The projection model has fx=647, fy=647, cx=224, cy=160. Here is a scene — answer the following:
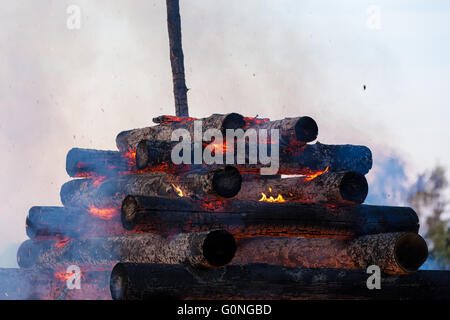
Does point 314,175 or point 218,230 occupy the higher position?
point 314,175

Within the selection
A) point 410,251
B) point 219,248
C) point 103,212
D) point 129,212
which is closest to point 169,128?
point 103,212

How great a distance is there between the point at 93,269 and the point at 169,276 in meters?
3.71

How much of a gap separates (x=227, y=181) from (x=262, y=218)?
0.87 m

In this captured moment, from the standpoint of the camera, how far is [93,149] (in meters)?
11.5

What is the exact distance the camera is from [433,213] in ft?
63.3

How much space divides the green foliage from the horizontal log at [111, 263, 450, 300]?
11.3 meters

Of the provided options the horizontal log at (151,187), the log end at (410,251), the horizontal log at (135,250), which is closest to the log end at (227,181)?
the horizontal log at (151,187)

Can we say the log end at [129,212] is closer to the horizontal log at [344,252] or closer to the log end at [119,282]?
the log end at [119,282]

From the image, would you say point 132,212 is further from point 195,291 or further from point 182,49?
point 182,49

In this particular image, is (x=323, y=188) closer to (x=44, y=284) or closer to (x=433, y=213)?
(x=44, y=284)

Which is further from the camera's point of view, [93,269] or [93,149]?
[93,149]

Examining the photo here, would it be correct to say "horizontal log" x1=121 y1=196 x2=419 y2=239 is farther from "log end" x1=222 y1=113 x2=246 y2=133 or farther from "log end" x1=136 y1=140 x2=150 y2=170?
"log end" x1=222 y1=113 x2=246 y2=133
